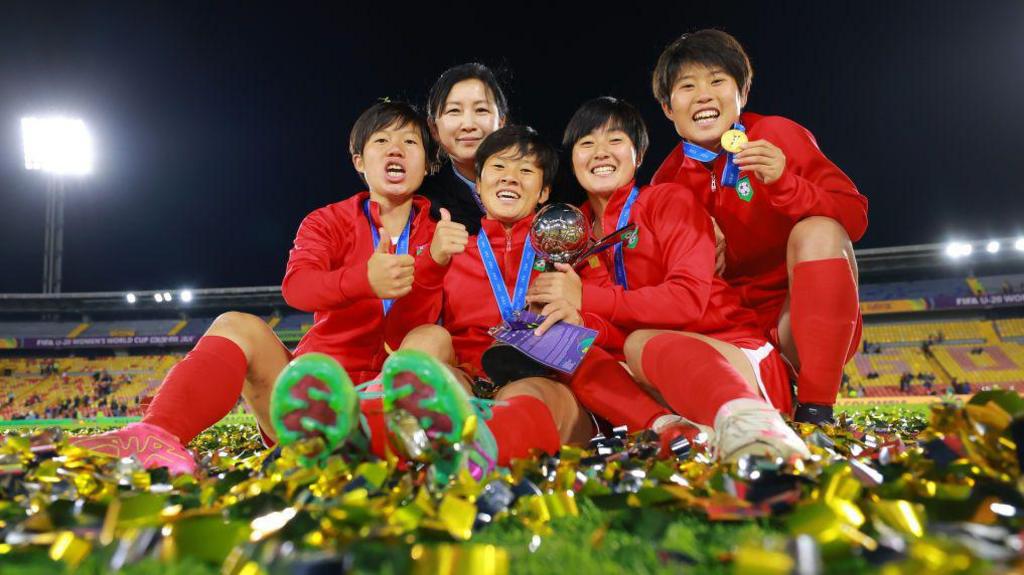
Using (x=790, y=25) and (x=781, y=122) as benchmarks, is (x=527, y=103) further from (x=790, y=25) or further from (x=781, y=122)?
(x=781, y=122)

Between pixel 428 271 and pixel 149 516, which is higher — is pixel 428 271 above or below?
above

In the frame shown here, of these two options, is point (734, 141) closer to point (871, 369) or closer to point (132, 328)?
point (871, 369)

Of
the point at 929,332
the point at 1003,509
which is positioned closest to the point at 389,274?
the point at 1003,509

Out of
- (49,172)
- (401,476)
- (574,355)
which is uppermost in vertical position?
(49,172)

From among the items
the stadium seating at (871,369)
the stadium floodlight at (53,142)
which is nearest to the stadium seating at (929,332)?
the stadium seating at (871,369)

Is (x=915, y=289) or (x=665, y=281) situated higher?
(x=665, y=281)

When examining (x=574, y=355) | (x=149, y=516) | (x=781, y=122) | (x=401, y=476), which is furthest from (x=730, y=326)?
(x=149, y=516)

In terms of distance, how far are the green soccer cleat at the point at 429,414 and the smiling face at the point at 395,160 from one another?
1.77 meters

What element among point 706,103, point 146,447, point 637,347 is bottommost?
point 146,447

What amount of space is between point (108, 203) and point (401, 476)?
128 ft

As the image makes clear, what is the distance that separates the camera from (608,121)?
314 centimetres

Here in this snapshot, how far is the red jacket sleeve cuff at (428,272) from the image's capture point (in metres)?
2.86

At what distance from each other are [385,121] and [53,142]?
88.4 ft

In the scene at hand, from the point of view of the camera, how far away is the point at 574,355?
2352mm
